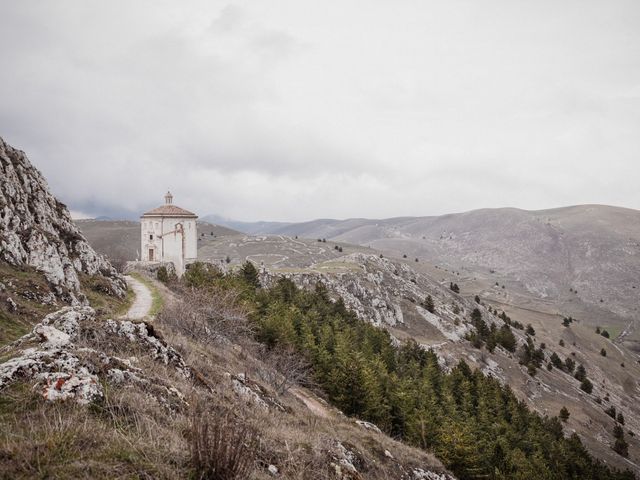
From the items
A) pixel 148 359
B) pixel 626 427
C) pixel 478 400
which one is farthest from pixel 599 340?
pixel 148 359

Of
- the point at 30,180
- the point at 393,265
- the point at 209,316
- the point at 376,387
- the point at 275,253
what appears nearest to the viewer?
the point at 209,316

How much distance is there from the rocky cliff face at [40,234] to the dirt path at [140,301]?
4.87 ft

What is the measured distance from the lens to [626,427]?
73.4m

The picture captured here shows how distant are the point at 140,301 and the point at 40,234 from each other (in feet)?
25.6

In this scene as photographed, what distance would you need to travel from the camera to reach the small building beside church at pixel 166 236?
175 ft

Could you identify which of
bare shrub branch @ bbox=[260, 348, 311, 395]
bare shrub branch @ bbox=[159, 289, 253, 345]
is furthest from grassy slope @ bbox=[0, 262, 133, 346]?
bare shrub branch @ bbox=[260, 348, 311, 395]

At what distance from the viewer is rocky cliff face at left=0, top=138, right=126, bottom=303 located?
69.9 feet

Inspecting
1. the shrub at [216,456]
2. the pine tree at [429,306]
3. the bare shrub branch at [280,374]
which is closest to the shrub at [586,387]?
the pine tree at [429,306]

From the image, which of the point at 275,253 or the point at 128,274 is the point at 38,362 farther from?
the point at 275,253

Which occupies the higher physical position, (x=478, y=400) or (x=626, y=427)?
(x=478, y=400)

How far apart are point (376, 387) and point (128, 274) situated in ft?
99.2

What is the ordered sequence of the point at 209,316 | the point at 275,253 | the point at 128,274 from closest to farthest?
the point at 209,316 < the point at 128,274 < the point at 275,253

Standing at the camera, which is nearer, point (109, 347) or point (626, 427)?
point (109, 347)

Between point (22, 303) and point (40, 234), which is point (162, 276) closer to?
point (40, 234)
